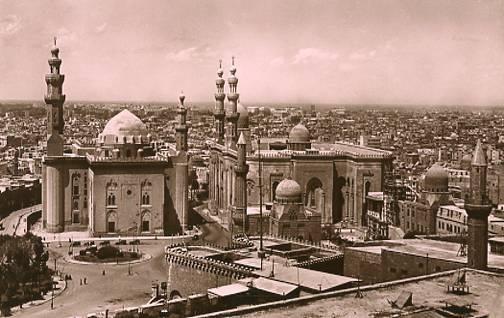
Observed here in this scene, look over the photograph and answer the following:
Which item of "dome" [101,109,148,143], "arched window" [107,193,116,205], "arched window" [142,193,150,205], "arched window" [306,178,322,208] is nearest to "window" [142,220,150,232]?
"arched window" [142,193,150,205]

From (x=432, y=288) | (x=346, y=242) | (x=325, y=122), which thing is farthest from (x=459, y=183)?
(x=325, y=122)

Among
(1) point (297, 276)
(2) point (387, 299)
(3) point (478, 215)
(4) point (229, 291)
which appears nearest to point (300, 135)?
(3) point (478, 215)

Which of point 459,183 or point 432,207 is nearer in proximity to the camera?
point 432,207

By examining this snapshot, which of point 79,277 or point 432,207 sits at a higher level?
point 432,207

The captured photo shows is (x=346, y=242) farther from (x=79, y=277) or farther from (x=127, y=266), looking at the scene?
(x=79, y=277)

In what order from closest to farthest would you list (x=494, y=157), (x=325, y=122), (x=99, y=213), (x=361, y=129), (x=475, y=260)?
(x=475, y=260) → (x=99, y=213) → (x=494, y=157) → (x=361, y=129) → (x=325, y=122)

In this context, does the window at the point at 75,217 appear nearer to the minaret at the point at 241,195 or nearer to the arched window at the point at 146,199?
the arched window at the point at 146,199

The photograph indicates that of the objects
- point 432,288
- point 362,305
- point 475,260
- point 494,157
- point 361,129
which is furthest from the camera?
point 361,129
